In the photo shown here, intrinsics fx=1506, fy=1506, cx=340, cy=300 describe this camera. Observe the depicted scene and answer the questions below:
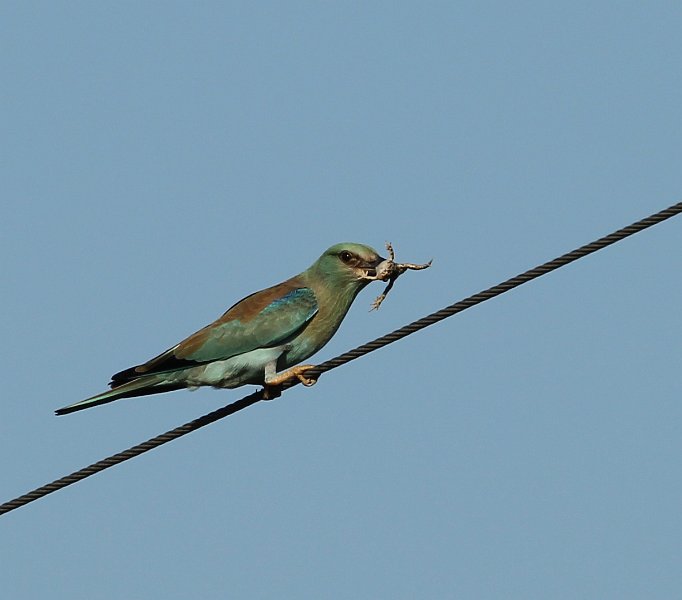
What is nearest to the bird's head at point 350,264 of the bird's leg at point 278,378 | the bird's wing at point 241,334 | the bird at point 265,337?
the bird at point 265,337

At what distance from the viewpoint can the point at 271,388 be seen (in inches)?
375

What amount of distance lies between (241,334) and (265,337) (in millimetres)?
169

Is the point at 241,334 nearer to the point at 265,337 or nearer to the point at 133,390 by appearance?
the point at 265,337

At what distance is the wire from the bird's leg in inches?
14.3

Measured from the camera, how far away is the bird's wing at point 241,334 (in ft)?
32.0

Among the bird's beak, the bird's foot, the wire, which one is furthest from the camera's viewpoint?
the bird's beak

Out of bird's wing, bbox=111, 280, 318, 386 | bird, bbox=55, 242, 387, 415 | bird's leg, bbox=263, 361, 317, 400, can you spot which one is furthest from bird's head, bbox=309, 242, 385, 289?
bird's leg, bbox=263, 361, 317, 400

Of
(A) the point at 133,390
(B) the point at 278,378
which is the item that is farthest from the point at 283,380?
(A) the point at 133,390

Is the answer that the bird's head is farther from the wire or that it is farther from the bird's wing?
the wire

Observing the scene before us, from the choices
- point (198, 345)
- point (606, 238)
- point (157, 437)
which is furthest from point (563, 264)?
point (198, 345)

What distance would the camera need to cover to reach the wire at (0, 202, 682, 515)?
7.27 metres

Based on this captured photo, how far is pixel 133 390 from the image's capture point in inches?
380

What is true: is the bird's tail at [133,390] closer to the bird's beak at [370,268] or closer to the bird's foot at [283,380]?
the bird's foot at [283,380]

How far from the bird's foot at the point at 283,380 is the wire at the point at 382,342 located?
363 millimetres
